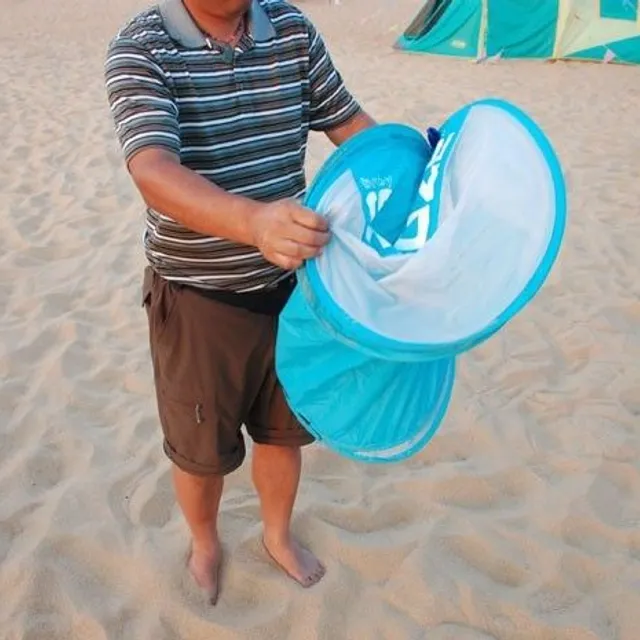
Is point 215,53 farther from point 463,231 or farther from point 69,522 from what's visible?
point 69,522

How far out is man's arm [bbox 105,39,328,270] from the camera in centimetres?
114

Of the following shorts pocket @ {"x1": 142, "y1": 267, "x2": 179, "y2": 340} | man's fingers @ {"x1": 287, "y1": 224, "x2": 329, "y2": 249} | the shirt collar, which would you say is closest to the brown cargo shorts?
shorts pocket @ {"x1": 142, "y1": 267, "x2": 179, "y2": 340}

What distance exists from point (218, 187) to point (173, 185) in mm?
73

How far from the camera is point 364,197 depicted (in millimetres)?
1298

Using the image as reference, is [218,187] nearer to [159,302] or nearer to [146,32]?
[146,32]

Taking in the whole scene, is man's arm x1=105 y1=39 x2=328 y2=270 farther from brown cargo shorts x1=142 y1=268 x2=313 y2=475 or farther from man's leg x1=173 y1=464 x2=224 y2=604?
A: man's leg x1=173 y1=464 x2=224 y2=604

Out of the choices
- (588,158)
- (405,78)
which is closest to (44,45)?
(405,78)

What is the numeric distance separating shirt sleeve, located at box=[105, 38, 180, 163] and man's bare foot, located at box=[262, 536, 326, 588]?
44.2 inches

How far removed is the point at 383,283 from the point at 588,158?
4.76 m

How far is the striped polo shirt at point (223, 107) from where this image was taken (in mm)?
1400

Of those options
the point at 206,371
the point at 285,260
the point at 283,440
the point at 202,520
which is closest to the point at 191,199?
the point at 285,260

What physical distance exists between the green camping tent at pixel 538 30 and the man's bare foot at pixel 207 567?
8.49 m

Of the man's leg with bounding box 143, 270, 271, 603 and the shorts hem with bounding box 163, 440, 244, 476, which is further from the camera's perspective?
the shorts hem with bounding box 163, 440, 244, 476

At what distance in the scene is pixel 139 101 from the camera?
1.38 meters
